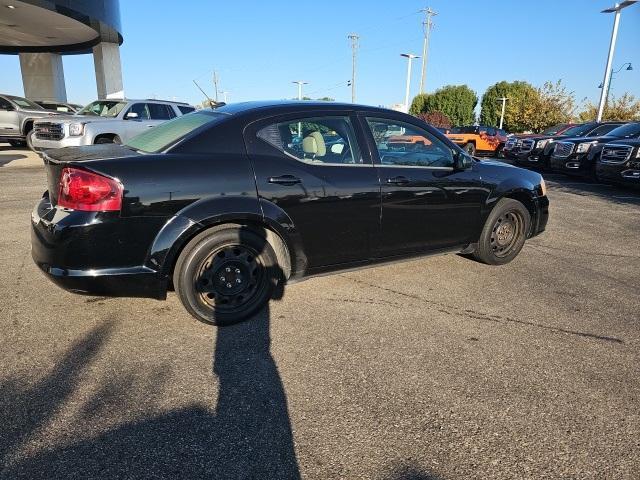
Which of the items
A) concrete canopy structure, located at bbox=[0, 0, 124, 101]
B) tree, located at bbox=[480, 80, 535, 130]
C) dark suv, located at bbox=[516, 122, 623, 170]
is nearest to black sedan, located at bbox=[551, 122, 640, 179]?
dark suv, located at bbox=[516, 122, 623, 170]

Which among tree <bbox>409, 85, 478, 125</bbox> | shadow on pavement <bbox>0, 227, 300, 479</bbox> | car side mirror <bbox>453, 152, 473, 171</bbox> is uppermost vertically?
tree <bbox>409, 85, 478, 125</bbox>

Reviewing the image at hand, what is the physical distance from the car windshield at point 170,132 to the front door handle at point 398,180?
1.44m

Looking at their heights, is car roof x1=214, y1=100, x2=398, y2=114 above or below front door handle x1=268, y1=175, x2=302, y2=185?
above

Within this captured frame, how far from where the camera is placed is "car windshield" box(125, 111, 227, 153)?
136 inches

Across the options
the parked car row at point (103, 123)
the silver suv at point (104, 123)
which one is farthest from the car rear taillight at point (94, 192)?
the parked car row at point (103, 123)

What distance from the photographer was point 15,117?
1548 centimetres

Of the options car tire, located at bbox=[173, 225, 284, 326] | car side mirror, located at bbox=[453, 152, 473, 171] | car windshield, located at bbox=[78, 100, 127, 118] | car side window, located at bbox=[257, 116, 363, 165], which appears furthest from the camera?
car windshield, located at bbox=[78, 100, 127, 118]

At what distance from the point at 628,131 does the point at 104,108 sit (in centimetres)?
1446

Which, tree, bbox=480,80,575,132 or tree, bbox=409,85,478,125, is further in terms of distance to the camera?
tree, bbox=409,85,478,125

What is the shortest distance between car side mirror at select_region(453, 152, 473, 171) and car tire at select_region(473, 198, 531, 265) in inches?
23.4

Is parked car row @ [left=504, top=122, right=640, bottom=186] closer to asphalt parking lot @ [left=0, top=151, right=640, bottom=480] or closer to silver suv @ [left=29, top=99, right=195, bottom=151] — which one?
asphalt parking lot @ [left=0, top=151, right=640, bottom=480]

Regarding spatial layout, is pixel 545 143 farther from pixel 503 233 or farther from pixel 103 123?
pixel 103 123

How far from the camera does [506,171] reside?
4.83 m

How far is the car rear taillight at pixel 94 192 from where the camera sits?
2.98 metres
